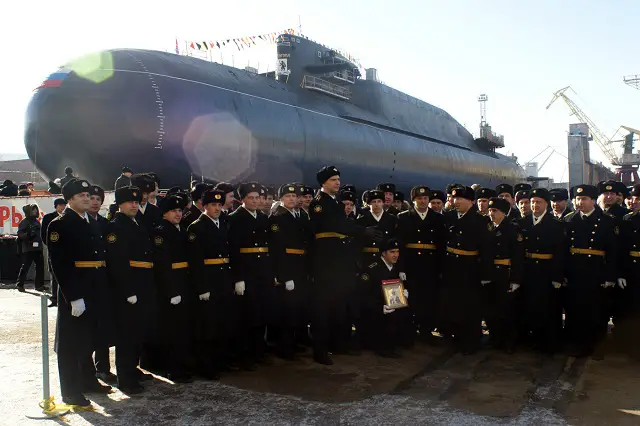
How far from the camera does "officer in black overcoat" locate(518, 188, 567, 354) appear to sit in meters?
6.82

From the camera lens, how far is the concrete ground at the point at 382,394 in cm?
460

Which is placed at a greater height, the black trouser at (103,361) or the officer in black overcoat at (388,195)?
the officer in black overcoat at (388,195)

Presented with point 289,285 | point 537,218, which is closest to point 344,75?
point 537,218

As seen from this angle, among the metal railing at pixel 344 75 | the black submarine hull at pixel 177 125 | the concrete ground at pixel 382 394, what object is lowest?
the concrete ground at pixel 382 394

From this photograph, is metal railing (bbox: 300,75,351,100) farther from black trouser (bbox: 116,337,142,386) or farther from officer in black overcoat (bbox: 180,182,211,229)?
black trouser (bbox: 116,337,142,386)

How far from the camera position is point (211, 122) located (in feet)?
41.6

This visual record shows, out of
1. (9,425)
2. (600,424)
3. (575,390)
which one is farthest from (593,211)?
(9,425)

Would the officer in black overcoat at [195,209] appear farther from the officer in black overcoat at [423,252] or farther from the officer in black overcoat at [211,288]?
the officer in black overcoat at [423,252]

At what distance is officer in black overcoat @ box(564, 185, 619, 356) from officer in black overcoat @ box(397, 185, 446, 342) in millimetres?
1625

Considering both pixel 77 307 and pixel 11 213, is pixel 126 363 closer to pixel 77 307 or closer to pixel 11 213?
pixel 77 307

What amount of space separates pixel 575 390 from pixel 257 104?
36.2ft

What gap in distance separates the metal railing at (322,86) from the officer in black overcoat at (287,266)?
13.0m

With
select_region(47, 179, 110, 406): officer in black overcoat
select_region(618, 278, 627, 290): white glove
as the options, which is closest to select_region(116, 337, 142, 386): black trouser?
select_region(47, 179, 110, 406): officer in black overcoat

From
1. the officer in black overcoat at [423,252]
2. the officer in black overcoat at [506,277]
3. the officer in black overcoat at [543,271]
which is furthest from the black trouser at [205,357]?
the officer in black overcoat at [543,271]
